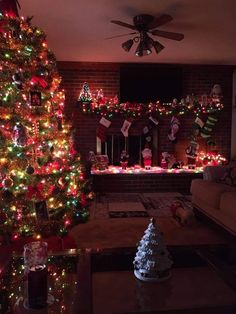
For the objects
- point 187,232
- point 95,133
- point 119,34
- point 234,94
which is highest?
point 119,34

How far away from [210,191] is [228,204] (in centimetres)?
45

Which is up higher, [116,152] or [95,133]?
[95,133]

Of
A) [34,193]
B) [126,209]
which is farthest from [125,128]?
[34,193]

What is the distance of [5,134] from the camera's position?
2752 millimetres

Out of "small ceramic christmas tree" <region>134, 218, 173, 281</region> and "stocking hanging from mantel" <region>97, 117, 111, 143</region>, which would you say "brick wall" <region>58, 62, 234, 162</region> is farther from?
"small ceramic christmas tree" <region>134, 218, 173, 281</region>

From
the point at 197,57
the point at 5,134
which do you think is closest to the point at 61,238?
the point at 5,134

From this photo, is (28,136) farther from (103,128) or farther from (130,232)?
(103,128)

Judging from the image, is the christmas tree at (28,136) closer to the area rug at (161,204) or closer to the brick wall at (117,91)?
the area rug at (161,204)

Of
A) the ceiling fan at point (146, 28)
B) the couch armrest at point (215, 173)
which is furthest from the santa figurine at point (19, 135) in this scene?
the couch armrest at point (215, 173)

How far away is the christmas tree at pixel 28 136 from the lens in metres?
2.75

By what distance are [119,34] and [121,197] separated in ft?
8.30

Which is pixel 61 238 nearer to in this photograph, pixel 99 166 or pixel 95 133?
pixel 99 166

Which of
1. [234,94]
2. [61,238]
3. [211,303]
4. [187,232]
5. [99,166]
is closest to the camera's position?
[211,303]

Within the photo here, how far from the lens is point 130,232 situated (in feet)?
11.3
